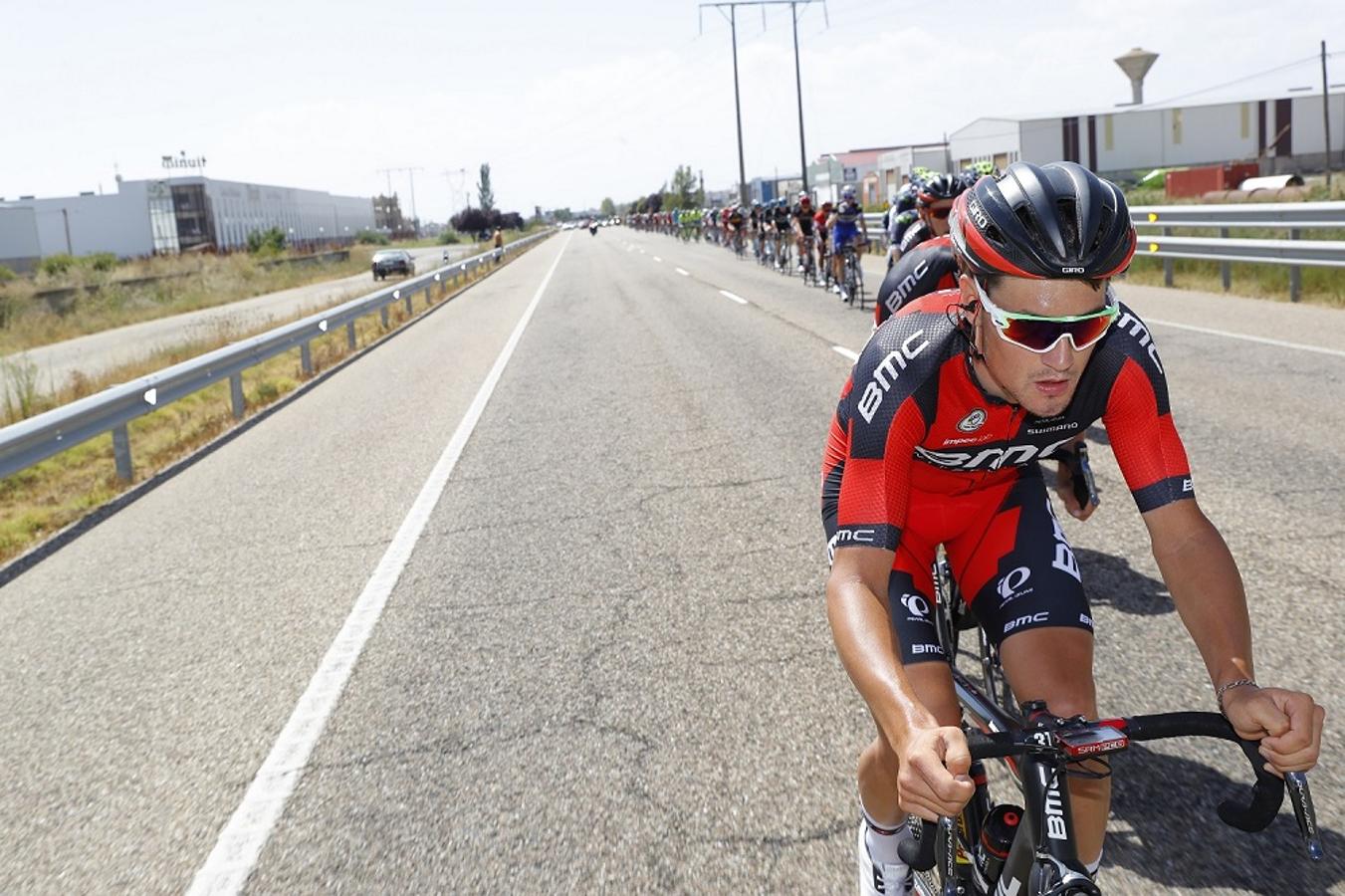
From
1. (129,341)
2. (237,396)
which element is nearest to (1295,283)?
(237,396)

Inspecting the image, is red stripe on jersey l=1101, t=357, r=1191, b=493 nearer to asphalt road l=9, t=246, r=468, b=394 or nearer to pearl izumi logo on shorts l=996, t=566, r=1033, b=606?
pearl izumi logo on shorts l=996, t=566, r=1033, b=606

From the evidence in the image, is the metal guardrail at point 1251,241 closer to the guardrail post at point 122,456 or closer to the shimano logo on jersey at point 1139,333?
the guardrail post at point 122,456

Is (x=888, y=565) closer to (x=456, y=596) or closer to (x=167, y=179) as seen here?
(x=456, y=596)

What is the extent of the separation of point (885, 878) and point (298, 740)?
8.62 feet

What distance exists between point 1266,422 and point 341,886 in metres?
7.34

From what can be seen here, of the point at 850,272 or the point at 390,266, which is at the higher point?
the point at 390,266

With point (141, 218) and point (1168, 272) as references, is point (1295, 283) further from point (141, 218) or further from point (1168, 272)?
point (141, 218)

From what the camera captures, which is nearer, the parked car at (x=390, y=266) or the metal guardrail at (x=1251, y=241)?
the metal guardrail at (x=1251, y=241)

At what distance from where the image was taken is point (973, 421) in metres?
2.83

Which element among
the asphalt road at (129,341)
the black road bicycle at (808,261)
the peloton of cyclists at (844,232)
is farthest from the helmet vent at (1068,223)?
the black road bicycle at (808,261)

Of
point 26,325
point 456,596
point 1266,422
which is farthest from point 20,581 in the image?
point 26,325

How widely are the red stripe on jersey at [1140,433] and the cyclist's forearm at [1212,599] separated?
17 centimetres

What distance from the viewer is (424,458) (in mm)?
9992

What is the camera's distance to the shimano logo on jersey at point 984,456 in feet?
9.55
